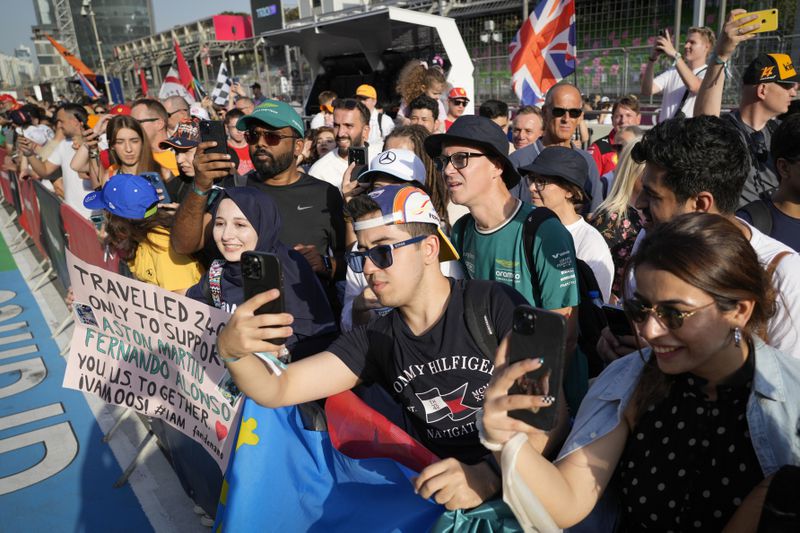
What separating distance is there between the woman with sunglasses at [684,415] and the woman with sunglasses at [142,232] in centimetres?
276

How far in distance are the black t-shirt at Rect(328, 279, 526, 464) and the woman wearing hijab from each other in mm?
831

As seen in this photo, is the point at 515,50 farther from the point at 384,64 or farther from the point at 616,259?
the point at 384,64

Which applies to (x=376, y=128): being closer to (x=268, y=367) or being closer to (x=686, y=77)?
(x=686, y=77)

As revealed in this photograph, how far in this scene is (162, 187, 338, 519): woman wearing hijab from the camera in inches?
114

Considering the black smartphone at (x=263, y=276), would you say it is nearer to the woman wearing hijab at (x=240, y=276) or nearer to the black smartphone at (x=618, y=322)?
the woman wearing hijab at (x=240, y=276)

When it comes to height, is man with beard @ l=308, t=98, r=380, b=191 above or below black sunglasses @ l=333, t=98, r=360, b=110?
below

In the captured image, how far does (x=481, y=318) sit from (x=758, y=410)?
895 millimetres

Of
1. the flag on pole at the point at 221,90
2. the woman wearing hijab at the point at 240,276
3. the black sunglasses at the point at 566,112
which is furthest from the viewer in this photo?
the flag on pole at the point at 221,90

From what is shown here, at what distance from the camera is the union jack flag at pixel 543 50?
700 centimetres

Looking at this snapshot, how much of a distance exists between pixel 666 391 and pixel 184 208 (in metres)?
2.74

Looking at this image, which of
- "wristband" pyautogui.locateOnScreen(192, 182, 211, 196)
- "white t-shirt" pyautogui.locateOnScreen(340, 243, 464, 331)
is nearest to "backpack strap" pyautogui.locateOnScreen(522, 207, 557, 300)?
"white t-shirt" pyautogui.locateOnScreen(340, 243, 464, 331)

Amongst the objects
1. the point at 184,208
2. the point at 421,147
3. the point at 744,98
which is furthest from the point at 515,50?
the point at 184,208

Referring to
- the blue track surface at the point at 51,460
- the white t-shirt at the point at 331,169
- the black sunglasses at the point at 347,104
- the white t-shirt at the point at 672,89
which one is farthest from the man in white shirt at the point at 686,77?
the blue track surface at the point at 51,460

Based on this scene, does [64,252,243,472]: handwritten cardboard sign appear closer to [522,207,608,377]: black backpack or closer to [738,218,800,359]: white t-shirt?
[522,207,608,377]: black backpack
